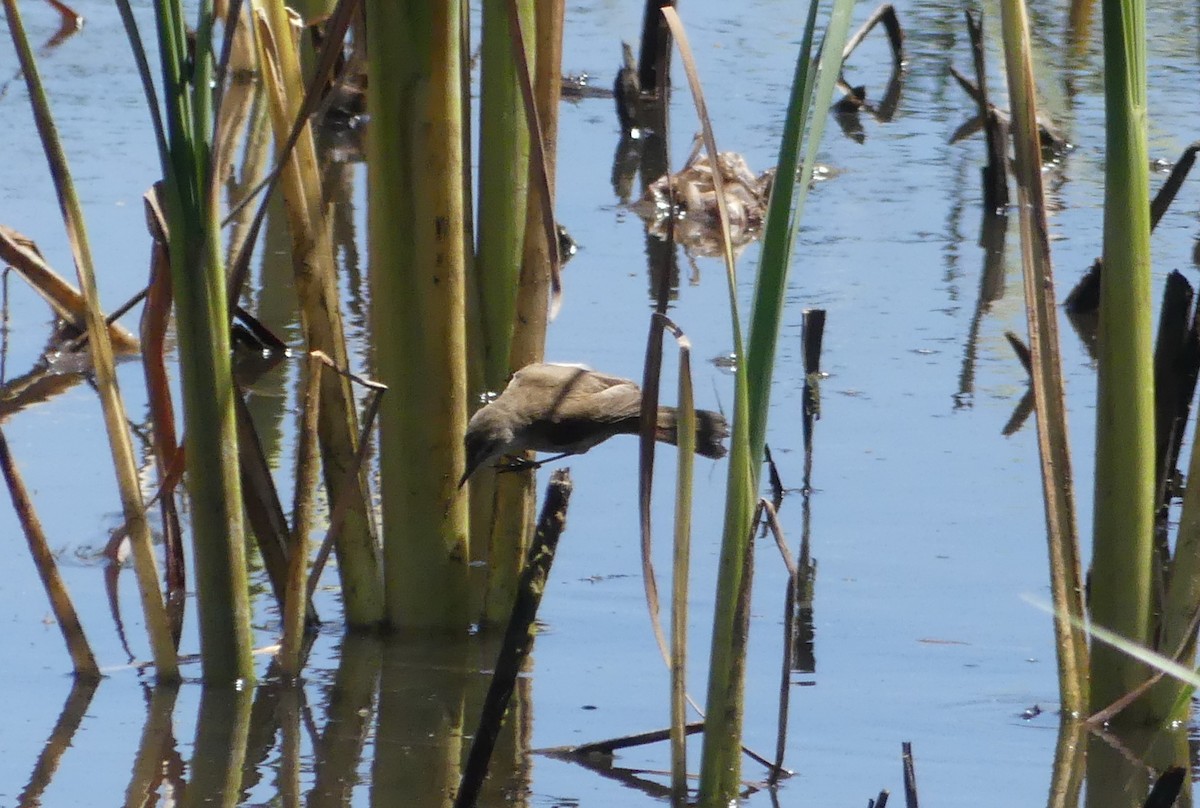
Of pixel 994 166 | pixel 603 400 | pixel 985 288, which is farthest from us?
pixel 994 166

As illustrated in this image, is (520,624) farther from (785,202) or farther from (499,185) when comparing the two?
(499,185)

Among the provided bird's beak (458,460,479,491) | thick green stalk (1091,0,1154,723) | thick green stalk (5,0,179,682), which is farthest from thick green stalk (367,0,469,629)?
thick green stalk (1091,0,1154,723)

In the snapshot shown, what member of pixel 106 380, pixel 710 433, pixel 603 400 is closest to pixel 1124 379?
pixel 710 433

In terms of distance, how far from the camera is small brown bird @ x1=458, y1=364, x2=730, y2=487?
255 cm

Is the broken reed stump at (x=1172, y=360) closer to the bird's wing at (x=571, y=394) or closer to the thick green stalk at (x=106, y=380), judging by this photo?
the bird's wing at (x=571, y=394)

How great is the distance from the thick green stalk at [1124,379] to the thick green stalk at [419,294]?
3.06 ft

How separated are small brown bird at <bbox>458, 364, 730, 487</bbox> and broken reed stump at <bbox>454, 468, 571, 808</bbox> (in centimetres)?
56

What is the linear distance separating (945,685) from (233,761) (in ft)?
3.43

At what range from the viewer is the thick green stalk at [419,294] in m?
2.58

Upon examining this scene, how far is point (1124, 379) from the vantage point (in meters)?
2.35

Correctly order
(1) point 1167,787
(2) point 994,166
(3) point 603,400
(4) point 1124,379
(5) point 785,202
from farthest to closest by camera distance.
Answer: (2) point 994,166 < (3) point 603,400 < (4) point 1124,379 < (5) point 785,202 < (1) point 1167,787

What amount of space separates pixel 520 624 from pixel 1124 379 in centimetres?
92

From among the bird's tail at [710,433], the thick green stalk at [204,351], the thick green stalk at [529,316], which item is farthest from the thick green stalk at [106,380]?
the bird's tail at [710,433]

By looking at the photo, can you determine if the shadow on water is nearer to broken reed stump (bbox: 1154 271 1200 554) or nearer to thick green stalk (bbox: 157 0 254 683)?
thick green stalk (bbox: 157 0 254 683)
